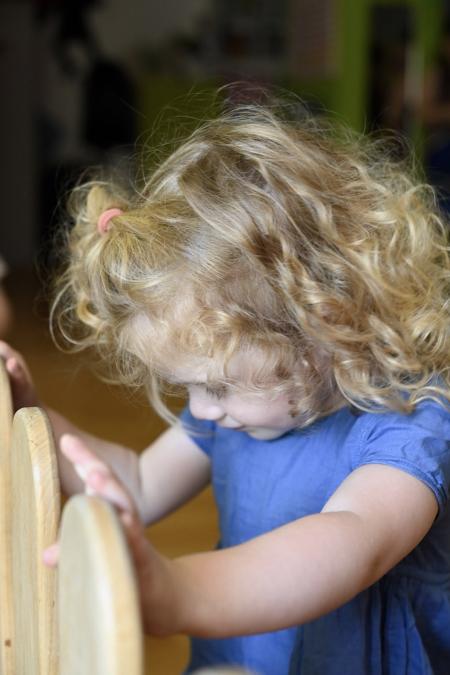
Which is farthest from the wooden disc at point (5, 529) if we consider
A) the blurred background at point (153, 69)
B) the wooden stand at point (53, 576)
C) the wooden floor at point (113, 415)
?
the blurred background at point (153, 69)

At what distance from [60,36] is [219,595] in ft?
17.4

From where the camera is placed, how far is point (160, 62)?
18.0ft

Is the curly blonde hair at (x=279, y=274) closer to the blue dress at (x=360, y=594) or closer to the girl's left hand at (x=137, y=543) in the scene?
the blue dress at (x=360, y=594)

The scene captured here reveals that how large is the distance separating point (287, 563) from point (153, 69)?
5.20 metres

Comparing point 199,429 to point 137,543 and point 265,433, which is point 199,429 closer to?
point 265,433

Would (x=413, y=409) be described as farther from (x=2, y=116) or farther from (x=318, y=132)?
(x=2, y=116)

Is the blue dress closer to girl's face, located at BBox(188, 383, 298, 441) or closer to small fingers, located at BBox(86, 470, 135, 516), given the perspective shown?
girl's face, located at BBox(188, 383, 298, 441)

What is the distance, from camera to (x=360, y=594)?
862mm

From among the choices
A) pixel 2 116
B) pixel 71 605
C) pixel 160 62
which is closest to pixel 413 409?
pixel 71 605

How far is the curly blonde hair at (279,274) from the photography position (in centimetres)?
75

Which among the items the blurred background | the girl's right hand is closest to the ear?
the girl's right hand

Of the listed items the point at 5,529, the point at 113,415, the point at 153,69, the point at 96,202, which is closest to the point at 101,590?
the point at 5,529

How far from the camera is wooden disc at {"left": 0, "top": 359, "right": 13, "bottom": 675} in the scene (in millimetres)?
696

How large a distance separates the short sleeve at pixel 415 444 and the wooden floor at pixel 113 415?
1.27 feet
